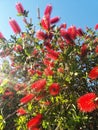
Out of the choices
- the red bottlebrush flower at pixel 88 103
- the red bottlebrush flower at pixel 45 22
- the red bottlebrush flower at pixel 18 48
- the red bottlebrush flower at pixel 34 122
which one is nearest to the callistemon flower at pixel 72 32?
the red bottlebrush flower at pixel 45 22

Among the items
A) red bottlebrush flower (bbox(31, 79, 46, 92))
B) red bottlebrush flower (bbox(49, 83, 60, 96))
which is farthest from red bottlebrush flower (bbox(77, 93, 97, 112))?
red bottlebrush flower (bbox(31, 79, 46, 92))

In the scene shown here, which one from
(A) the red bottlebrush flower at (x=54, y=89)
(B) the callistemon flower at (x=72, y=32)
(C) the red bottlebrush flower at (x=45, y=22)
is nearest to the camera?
(A) the red bottlebrush flower at (x=54, y=89)

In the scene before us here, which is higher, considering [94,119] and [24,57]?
[24,57]

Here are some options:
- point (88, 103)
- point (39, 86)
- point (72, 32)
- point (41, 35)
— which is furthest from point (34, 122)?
point (41, 35)

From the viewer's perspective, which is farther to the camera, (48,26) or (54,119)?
(48,26)

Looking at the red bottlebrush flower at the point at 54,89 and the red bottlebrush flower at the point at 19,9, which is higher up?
the red bottlebrush flower at the point at 19,9

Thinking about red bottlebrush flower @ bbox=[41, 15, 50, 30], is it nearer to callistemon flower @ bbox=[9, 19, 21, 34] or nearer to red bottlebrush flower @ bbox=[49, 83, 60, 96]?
callistemon flower @ bbox=[9, 19, 21, 34]

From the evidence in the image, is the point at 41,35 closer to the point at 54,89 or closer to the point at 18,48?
the point at 18,48

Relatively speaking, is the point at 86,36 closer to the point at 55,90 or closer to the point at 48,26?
the point at 48,26

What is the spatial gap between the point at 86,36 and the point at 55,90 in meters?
2.67

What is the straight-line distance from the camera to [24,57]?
7.00 m

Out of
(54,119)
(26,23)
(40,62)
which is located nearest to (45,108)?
(54,119)

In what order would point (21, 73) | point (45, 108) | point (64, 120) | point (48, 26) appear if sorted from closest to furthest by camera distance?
point (64, 120) < point (45, 108) < point (48, 26) < point (21, 73)

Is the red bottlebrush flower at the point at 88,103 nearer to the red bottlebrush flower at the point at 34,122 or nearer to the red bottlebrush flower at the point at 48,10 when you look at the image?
the red bottlebrush flower at the point at 34,122
